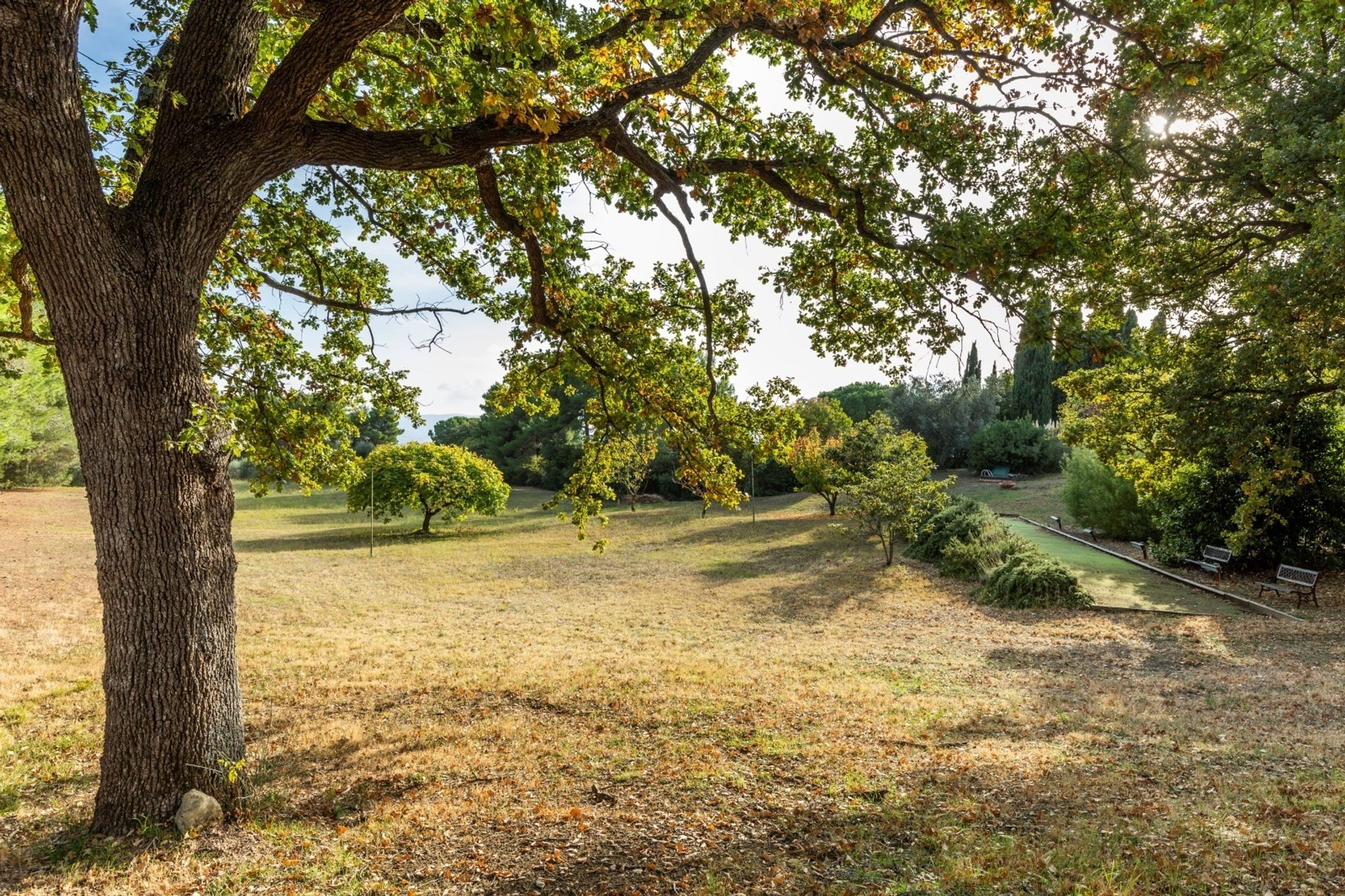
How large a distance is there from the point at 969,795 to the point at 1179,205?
35.8ft

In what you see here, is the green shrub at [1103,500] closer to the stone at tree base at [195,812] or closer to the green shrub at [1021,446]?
the green shrub at [1021,446]

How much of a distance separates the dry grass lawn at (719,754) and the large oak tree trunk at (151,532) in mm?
422

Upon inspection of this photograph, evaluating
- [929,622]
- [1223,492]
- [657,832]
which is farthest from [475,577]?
[1223,492]

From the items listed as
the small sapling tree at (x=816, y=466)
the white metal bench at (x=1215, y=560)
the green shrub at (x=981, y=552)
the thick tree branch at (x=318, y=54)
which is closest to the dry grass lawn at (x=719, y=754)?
the white metal bench at (x=1215, y=560)

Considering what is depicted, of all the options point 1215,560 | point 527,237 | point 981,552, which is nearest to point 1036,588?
point 981,552

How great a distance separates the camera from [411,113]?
6414 mm

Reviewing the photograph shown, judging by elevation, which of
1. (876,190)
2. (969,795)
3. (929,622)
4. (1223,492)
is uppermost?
(876,190)

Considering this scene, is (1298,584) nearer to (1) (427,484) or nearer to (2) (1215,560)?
(2) (1215,560)

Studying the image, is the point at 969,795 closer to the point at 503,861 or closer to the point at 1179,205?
the point at 503,861

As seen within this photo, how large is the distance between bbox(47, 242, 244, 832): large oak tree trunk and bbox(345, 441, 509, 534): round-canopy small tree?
2435 cm

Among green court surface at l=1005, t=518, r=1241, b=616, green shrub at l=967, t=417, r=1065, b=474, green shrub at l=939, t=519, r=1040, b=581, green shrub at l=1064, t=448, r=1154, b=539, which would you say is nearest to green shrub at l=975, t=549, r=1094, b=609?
green court surface at l=1005, t=518, r=1241, b=616

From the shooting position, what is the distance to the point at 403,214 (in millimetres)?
7578

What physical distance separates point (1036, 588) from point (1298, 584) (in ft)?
15.9

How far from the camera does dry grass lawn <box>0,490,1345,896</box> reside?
12.4 ft
